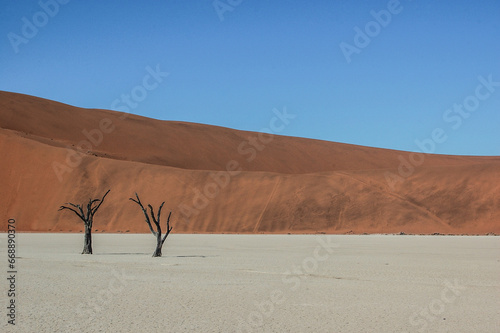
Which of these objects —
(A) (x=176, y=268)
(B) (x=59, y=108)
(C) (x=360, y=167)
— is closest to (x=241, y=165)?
(C) (x=360, y=167)

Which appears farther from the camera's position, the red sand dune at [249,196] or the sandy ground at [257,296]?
the red sand dune at [249,196]

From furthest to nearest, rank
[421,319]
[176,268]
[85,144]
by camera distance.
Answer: [85,144], [176,268], [421,319]

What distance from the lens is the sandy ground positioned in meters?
8.60

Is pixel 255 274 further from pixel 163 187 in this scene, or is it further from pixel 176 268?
pixel 163 187

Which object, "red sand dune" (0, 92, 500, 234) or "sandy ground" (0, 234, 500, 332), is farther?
"red sand dune" (0, 92, 500, 234)

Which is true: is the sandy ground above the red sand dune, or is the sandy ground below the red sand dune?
below

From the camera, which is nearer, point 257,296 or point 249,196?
point 257,296

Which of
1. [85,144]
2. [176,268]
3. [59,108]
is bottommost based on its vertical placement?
[176,268]

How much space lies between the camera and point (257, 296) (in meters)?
11.4

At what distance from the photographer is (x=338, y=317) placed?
9.15 m

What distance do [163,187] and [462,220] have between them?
27.5 meters

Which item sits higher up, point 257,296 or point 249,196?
point 249,196

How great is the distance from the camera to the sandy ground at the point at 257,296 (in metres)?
8.60

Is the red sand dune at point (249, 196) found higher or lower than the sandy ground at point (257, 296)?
higher
